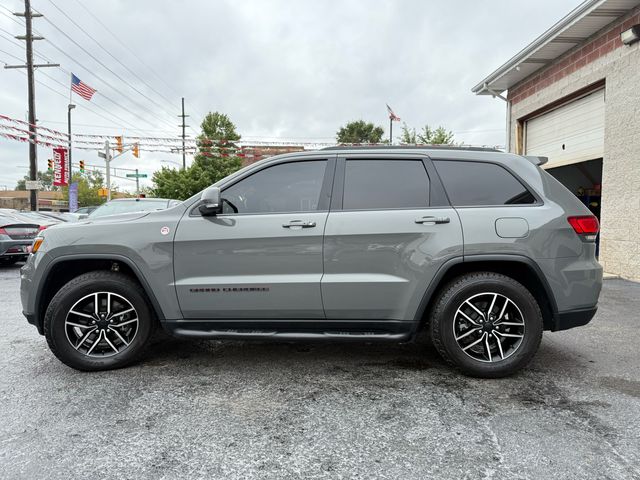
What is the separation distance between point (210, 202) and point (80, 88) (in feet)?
71.3

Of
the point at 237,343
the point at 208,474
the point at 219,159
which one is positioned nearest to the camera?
the point at 208,474

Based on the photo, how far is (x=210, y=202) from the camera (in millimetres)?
3250

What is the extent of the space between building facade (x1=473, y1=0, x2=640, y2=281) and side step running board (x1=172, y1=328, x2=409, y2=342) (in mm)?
6681

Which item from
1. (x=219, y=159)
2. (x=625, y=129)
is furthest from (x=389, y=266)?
(x=219, y=159)

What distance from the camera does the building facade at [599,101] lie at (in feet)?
24.4

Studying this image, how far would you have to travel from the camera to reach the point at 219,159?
40031 millimetres

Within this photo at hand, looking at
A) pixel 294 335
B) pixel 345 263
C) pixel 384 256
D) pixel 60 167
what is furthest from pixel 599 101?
pixel 60 167

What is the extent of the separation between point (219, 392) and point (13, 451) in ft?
3.90

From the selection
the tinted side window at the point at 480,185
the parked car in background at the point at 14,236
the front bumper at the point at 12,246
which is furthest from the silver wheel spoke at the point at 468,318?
the front bumper at the point at 12,246

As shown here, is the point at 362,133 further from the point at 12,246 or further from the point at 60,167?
the point at 12,246

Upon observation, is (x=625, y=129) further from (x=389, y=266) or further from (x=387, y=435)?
(x=387, y=435)

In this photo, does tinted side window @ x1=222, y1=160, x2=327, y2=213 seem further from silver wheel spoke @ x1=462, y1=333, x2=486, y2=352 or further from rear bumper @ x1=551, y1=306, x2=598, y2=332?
rear bumper @ x1=551, y1=306, x2=598, y2=332

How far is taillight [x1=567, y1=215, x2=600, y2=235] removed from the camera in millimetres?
3246

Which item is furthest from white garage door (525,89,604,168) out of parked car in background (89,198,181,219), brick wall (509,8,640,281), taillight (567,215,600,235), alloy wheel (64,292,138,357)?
alloy wheel (64,292,138,357)
